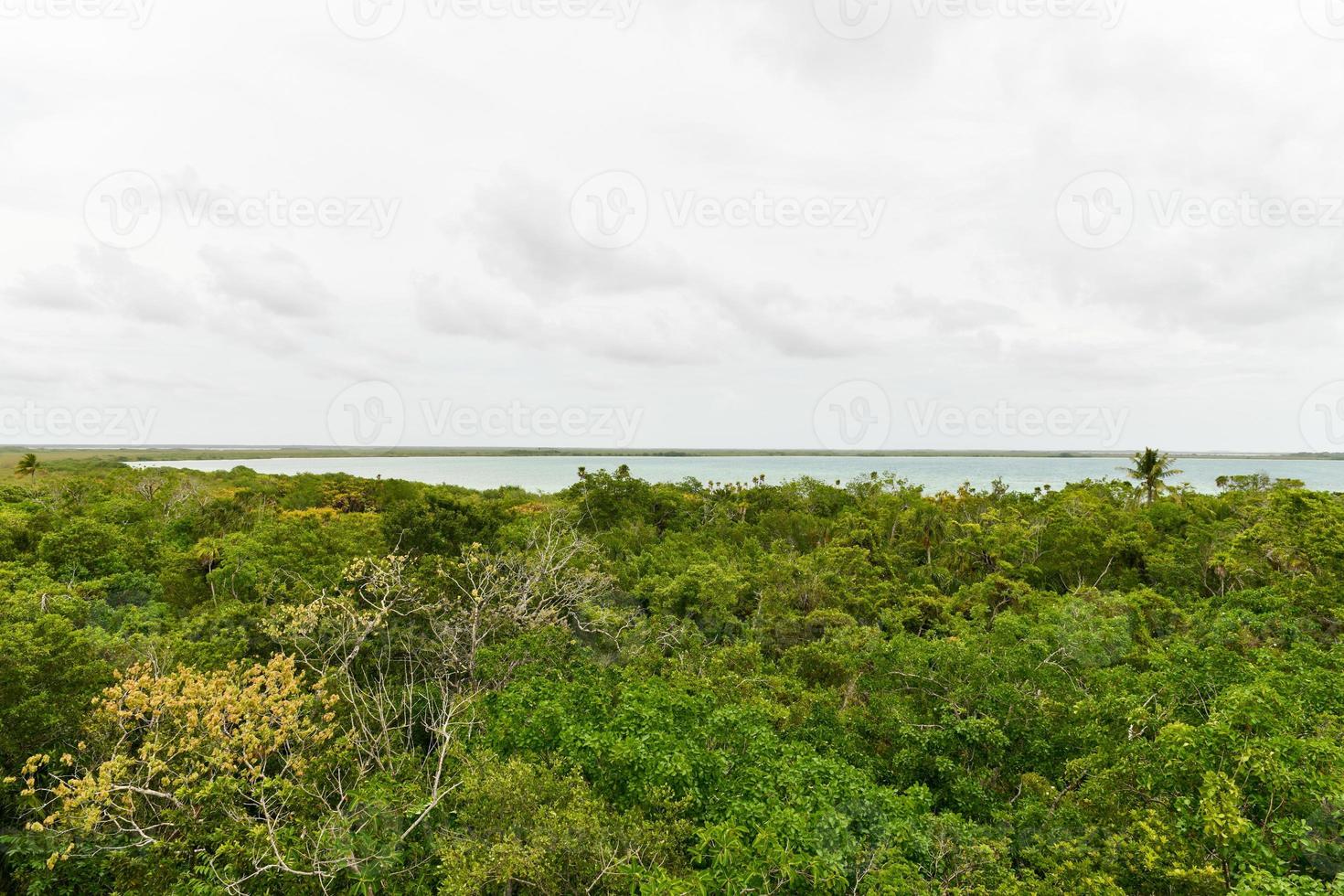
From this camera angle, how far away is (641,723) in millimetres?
9789

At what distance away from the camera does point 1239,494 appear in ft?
101

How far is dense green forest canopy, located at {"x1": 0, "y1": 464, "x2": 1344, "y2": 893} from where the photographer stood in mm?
7301

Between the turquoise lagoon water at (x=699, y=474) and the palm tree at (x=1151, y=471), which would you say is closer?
the palm tree at (x=1151, y=471)

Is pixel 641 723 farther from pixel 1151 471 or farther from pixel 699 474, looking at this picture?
pixel 699 474

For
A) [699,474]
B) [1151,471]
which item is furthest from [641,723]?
[699,474]

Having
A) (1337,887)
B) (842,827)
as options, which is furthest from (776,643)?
(1337,887)

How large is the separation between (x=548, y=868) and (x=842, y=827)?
380cm

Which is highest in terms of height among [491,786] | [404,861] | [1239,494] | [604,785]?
[1239,494]

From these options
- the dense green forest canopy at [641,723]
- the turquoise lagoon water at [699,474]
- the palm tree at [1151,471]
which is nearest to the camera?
the dense green forest canopy at [641,723]

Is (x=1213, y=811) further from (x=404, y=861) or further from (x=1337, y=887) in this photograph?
(x=404, y=861)

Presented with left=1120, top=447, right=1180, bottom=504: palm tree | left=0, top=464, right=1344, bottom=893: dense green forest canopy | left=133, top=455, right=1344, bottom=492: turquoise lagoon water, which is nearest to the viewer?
left=0, top=464, right=1344, bottom=893: dense green forest canopy

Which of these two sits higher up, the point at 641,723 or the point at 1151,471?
the point at 1151,471

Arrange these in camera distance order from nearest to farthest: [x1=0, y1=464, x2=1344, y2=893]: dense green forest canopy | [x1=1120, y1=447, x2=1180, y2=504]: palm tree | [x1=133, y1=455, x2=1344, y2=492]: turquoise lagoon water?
[x1=0, y1=464, x2=1344, y2=893]: dense green forest canopy < [x1=1120, y1=447, x2=1180, y2=504]: palm tree < [x1=133, y1=455, x2=1344, y2=492]: turquoise lagoon water

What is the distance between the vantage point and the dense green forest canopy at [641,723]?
24.0ft
